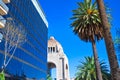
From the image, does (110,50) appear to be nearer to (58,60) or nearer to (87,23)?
(87,23)

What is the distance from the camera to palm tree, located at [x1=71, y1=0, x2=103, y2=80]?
33844 mm

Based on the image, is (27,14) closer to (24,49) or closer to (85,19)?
(24,49)

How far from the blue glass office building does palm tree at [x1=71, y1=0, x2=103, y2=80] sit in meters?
14.6

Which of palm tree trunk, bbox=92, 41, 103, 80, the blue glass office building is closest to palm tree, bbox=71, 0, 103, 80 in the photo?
palm tree trunk, bbox=92, 41, 103, 80

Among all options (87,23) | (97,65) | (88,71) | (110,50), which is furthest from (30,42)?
(110,50)

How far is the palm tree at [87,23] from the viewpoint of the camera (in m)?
33.8

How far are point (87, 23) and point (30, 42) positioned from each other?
1216 inches

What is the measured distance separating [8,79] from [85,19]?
1991 cm

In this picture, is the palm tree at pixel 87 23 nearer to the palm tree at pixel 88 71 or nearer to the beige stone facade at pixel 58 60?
the palm tree at pixel 88 71

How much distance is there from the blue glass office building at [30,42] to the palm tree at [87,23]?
1455 cm

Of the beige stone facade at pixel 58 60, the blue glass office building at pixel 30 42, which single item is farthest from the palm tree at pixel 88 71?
the beige stone facade at pixel 58 60

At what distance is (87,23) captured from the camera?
111 ft

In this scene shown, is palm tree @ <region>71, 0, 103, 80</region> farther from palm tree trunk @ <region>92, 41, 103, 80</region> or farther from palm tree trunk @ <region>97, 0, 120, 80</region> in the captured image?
palm tree trunk @ <region>97, 0, 120, 80</region>

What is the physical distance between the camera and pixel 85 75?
5900 cm
